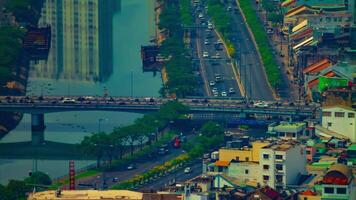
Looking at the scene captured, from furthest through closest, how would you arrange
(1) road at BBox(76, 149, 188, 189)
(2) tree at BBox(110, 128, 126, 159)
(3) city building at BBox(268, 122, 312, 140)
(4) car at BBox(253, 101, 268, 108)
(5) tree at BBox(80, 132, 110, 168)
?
(4) car at BBox(253, 101, 268, 108)
(2) tree at BBox(110, 128, 126, 159)
(5) tree at BBox(80, 132, 110, 168)
(3) city building at BBox(268, 122, 312, 140)
(1) road at BBox(76, 149, 188, 189)

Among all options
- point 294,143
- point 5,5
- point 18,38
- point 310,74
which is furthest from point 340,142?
point 5,5

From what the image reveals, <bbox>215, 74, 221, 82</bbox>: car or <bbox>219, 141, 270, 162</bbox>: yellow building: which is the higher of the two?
<bbox>215, 74, 221, 82</bbox>: car

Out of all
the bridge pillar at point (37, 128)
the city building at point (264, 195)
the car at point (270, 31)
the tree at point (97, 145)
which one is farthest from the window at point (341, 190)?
the car at point (270, 31)

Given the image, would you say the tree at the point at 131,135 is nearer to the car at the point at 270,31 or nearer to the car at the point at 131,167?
the car at the point at 131,167

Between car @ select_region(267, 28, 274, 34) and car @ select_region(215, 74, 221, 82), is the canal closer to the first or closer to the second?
car @ select_region(215, 74, 221, 82)

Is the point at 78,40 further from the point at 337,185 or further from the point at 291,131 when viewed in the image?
the point at 337,185

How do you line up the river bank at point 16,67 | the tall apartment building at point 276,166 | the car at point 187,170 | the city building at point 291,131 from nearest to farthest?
1. the tall apartment building at point 276,166
2. the car at point 187,170
3. the city building at point 291,131
4. the river bank at point 16,67

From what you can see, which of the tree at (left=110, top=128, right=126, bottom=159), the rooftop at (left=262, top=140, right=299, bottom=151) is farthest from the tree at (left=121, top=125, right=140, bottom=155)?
the rooftop at (left=262, top=140, right=299, bottom=151)

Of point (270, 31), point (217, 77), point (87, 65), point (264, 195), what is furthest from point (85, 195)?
point (87, 65)
